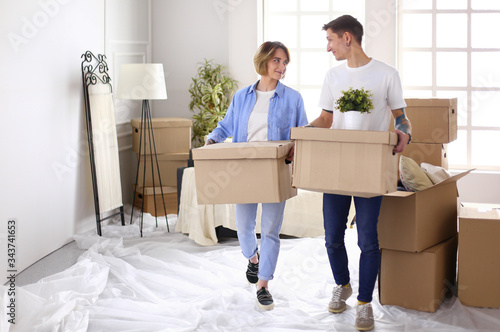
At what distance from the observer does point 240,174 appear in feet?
9.84

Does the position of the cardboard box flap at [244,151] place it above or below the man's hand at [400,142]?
below

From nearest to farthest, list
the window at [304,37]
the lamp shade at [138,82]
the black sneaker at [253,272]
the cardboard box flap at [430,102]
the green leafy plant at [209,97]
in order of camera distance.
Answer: the black sneaker at [253,272], the cardboard box flap at [430,102], the lamp shade at [138,82], the green leafy plant at [209,97], the window at [304,37]

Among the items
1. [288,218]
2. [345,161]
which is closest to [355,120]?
[345,161]

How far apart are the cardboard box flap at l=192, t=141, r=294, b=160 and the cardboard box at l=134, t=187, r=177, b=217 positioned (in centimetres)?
281

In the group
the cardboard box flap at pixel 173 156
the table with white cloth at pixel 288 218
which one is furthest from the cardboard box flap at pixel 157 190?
the table with white cloth at pixel 288 218

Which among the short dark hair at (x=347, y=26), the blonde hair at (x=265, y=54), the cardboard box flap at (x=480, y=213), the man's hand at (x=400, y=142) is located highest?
the short dark hair at (x=347, y=26)

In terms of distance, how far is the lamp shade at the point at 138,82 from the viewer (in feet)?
17.0

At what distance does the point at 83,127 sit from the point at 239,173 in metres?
2.48

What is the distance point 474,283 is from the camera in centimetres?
326

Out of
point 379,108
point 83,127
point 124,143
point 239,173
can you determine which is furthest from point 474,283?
point 124,143

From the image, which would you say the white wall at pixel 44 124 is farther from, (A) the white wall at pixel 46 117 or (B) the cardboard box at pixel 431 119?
(B) the cardboard box at pixel 431 119

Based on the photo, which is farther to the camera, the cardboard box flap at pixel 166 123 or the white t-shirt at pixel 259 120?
the cardboard box flap at pixel 166 123

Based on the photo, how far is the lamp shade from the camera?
5180 mm

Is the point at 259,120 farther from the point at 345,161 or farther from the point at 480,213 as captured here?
the point at 480,213
